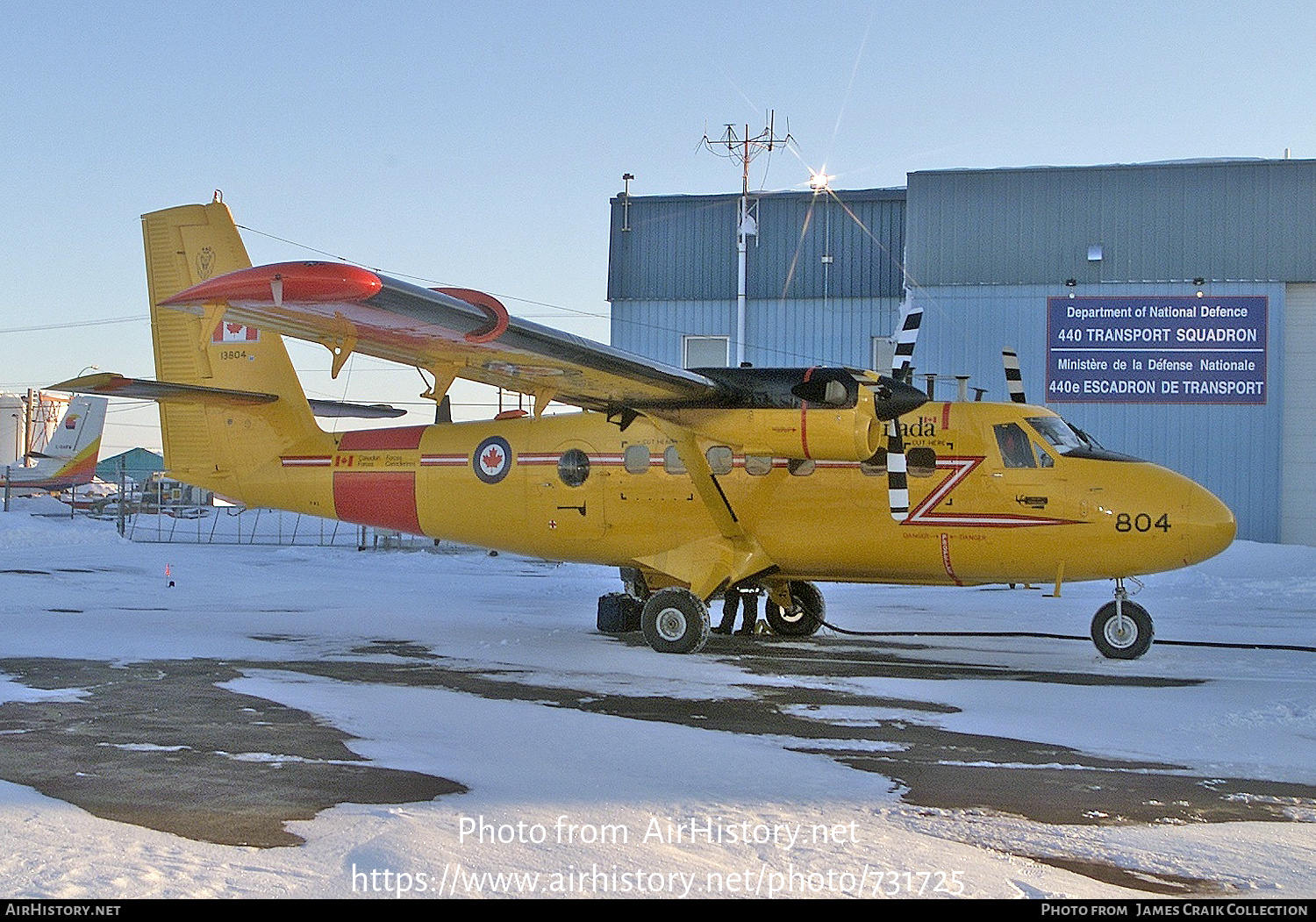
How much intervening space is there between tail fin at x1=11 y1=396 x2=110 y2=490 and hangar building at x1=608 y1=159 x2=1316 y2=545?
42.9 metres

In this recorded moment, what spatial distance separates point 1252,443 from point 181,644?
74.6 feet

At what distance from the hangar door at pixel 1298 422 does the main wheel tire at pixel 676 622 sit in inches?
724

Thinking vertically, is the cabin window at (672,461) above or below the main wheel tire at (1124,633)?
above

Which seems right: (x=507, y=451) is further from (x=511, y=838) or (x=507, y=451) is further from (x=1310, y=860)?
(x=1310, y=860)

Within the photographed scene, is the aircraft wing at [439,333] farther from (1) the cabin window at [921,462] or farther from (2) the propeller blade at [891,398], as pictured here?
(1) the cabin window at [921,462]

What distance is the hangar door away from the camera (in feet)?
87.5

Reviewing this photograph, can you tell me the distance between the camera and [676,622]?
45.2ft

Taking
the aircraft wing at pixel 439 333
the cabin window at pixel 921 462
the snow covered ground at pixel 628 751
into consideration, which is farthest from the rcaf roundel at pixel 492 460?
the cabin window at pixel 921 462

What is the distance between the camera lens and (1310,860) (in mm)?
5531

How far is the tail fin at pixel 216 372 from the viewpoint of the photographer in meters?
16.2

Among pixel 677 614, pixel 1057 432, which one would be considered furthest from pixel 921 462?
pixel 677 614

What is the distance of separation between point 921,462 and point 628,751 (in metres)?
7.02

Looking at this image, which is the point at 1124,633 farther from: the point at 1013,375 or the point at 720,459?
the point at 720,459
